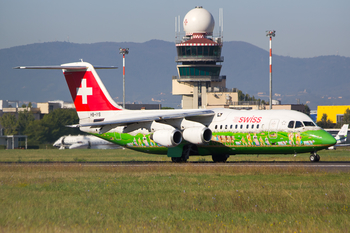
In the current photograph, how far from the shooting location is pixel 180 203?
1432 centimetres

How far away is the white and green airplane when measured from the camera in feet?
98.1

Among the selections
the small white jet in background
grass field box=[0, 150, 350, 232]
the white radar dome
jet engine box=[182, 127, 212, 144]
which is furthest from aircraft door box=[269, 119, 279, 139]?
the white radar dome

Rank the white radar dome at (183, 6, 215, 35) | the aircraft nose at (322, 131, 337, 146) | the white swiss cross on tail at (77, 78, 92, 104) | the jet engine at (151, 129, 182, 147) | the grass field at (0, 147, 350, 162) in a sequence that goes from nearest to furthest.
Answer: the aircraft nose at (322, 131, 337, 146), the jet engine at (151, 129, 182, 147), the white swiss cross on tail at (77, 78, 92, 104), the grass field at (0, 147, 350, 162), the white radar dome at (183, 6, 215, 35)

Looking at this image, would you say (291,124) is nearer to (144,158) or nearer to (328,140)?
(328,140)

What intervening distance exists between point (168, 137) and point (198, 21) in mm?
75342

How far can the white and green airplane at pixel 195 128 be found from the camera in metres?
29.9

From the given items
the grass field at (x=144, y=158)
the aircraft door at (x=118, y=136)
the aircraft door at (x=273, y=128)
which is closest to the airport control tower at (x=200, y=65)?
the grass field at (x=144, y=158)

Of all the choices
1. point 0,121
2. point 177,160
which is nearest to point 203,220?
point 177,160

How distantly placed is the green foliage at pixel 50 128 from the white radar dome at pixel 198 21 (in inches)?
1788

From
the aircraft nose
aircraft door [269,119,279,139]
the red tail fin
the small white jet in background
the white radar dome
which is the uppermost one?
→ the white radar dome

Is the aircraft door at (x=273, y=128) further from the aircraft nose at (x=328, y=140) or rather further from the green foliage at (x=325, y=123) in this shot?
the green foliage at (x=325, y=123)

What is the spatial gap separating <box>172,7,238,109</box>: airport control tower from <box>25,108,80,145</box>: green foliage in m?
32.9

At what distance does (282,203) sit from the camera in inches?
551

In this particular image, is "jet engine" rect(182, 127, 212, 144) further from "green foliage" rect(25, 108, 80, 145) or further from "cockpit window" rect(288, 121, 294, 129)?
"green foliage" rect(25, 108, 80, 145)
